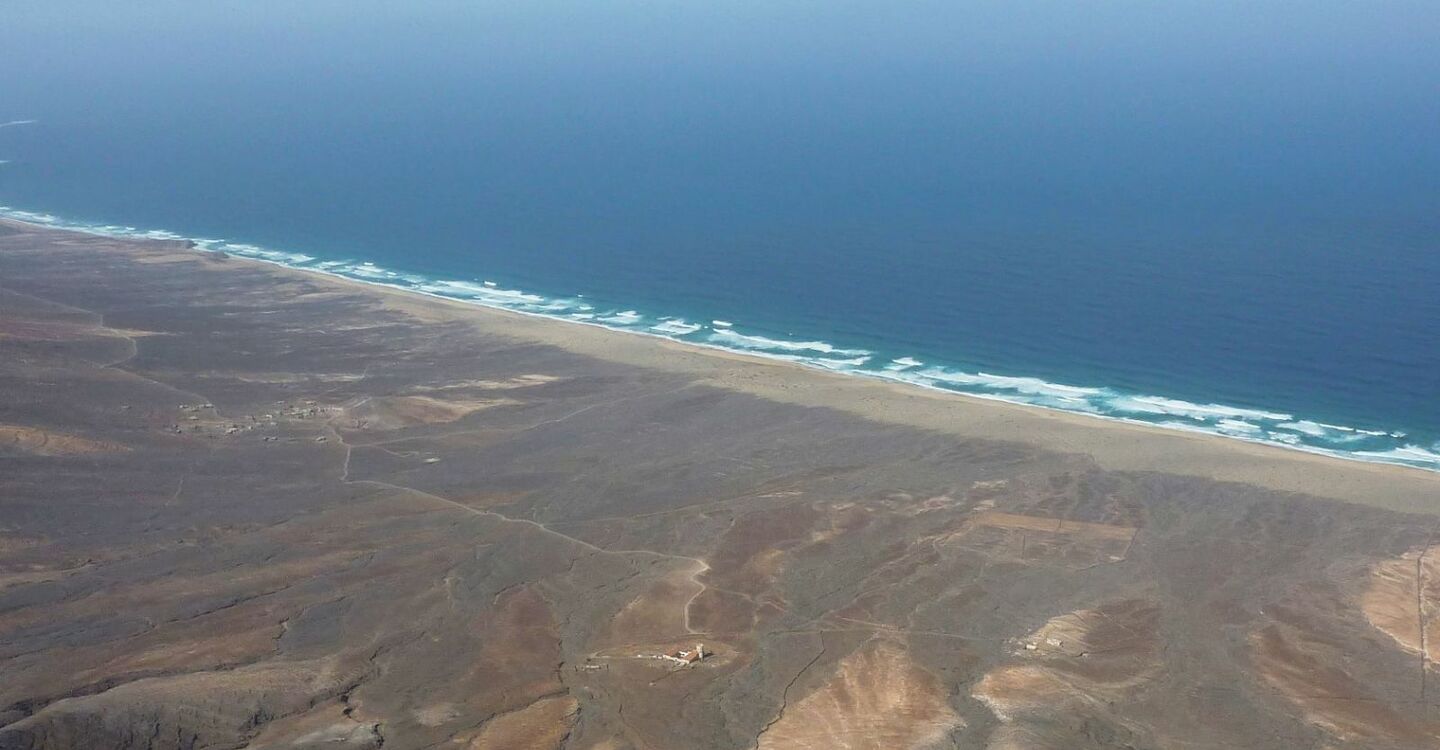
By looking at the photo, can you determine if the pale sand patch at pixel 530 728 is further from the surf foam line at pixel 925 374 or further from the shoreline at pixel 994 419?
the surf foam line at pixel 925 374

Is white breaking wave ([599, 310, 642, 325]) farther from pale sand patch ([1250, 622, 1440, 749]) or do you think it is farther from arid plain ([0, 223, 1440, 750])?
pale sand patch ([1250, 622, 1440, 749])

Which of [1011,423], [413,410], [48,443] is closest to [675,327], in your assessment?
[413,410]

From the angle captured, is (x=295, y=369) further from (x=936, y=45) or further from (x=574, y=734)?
(x=936, y=45)

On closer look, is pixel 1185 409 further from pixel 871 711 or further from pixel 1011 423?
pixel 871 711

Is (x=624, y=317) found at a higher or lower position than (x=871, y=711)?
higher

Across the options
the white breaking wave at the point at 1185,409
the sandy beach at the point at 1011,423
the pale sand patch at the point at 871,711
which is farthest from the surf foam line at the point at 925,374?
the pale sand patch at the point at 871,711

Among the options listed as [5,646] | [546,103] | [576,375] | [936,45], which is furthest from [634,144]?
[5,646]
